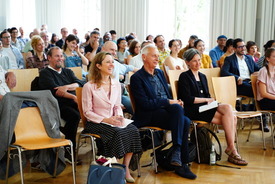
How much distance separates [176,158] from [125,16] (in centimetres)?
903

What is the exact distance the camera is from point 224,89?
5.25m

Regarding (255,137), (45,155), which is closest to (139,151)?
Answer: (45,155)

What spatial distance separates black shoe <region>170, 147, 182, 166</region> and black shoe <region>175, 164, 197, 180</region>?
0.11 meters

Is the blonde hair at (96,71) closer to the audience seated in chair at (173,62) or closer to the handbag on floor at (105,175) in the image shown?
the handbag on floor at (105,175)

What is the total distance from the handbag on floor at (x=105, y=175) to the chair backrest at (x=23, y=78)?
2.00 meters

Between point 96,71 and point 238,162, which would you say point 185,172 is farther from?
point 96,71

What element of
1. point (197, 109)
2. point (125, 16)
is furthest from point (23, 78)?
point (125, 16)

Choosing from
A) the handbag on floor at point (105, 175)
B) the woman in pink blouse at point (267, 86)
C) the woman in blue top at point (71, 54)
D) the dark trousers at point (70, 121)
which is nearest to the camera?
the handbag on floor at point (105, 175)

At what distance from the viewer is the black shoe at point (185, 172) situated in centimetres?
412

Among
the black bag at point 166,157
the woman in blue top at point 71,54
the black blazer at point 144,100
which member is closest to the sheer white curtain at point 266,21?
the woman in blue top at point 71,54

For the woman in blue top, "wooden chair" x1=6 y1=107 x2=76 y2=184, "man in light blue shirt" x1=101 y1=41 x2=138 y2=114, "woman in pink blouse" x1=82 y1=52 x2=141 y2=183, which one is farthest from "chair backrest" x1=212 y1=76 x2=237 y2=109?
"wooden chair" x1=6 y1=107 x2=76 y2=184

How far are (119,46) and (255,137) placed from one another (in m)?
3.46

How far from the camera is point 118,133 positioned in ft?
12.6

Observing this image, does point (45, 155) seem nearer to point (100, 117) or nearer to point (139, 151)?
point (100, 117)
